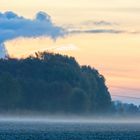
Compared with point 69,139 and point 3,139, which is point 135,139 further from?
point 3,139

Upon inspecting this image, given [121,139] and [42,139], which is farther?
[121,139]

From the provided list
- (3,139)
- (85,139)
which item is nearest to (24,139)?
(3,139)

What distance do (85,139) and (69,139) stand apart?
2.99 meters

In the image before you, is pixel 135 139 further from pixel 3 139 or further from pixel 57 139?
pixel 3 139

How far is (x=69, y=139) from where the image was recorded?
11362cm

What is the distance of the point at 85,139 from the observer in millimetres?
115625

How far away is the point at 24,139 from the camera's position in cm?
10875

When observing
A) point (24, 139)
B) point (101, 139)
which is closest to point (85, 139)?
point (101, 139)

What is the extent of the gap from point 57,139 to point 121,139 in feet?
33.2

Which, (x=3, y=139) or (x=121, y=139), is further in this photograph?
(x=121, y=139)

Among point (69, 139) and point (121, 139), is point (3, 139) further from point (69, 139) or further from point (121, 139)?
point (121, 139)

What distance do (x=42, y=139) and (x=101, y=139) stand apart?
33.2 feet

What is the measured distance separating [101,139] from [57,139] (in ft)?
22.5

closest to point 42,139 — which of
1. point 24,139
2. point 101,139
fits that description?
point 24,139
